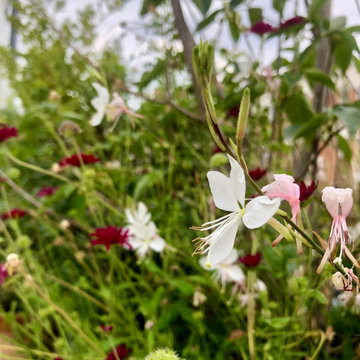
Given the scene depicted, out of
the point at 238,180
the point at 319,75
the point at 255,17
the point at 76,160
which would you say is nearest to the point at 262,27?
the point at 255,17

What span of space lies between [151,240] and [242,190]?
391 mm

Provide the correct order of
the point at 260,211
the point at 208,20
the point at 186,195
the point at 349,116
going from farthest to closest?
the point at 186,195
the point at 208,20
the point at 349,116
the point at 260,211

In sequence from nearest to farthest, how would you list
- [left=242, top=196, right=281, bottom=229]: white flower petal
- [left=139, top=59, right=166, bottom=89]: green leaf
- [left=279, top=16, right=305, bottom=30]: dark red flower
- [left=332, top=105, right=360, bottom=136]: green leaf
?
[left=242, top=196, right=281, bottom=229]: white flower petal, [left=332, top=105, right=360, bottom=136]: green leaf, [left=279, top=16, right=305, bottom=30]: dark red flower, [left=139, top=59, right=166, bottom=89]: green leaf

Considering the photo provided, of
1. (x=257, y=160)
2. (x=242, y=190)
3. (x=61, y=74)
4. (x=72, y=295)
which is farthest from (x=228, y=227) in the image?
(x=61, y=74)

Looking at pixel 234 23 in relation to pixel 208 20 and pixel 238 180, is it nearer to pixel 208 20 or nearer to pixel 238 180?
pixel 208 20

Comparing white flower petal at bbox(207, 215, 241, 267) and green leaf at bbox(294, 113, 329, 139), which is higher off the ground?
green leaf at bbox(294, 113, 329, 139)

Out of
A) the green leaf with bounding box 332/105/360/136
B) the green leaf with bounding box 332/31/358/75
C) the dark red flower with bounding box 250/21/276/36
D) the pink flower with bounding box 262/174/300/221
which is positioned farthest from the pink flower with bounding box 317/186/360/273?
the dark red flower with bounding box 250/21/276/36

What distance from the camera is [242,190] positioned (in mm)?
207

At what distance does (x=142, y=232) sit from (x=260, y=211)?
39cm

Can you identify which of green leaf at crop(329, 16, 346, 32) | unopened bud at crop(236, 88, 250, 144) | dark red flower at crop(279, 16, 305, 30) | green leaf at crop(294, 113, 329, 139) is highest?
dark red flower at crop(279, 16, 305, 30)

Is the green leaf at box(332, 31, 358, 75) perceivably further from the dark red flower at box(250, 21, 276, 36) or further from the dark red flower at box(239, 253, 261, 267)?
the dark red flower at box(239, 253, 261, 267)

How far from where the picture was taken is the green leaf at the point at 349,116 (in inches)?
15.0

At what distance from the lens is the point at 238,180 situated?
20 centimetres

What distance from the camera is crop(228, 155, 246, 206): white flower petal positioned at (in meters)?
0.20
